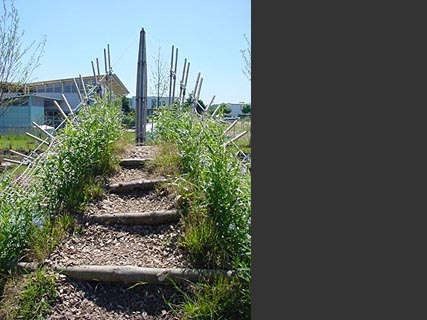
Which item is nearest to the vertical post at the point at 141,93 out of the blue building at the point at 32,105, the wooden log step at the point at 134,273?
the blue building at the point at 32,105

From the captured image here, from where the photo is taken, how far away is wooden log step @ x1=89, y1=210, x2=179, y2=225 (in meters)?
2.66

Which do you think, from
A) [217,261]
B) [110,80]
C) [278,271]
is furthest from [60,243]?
[110,80]

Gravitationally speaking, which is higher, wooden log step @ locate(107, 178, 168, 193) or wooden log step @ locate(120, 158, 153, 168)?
wooden log step @ locate(120, 158, 153, 168)

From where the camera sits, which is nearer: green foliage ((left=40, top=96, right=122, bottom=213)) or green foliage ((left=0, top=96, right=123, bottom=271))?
green foliage ((left=0, top=96, right=123, bottom=271))

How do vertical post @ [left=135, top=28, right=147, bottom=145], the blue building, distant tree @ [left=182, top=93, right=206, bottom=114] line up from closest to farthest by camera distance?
1. distant tree @ [left=182, top=93, right=206, bottom=114]
2. vertical post @ [left=135, top=28, right=147, bottom=145]
3. the blue building

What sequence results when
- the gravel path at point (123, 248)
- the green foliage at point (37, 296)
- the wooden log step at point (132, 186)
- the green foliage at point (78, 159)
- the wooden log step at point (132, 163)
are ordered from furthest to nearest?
the wooden log step at point (132, 163), the wooden log step at point (132, 186), the green foliage at point (78, 159), the gravel path at point (123, 248), the green foliage at point (37, 296)

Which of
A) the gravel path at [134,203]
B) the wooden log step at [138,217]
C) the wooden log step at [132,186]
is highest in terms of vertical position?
the wooden log step at [132,186]

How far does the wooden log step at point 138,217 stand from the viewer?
2.66 metres

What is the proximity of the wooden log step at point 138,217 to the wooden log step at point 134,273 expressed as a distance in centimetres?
46

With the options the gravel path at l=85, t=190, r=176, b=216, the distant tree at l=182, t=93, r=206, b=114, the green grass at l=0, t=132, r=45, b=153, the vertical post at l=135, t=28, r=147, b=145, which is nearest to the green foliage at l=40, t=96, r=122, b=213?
the gravel path at l=85, t=190, r=176, b=216

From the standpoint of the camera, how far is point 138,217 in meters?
2.71

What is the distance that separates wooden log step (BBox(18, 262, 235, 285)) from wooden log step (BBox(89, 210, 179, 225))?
462 mm

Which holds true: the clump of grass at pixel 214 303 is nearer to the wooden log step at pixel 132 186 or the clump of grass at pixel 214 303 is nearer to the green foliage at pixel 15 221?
the green foliage at pixel 15 221

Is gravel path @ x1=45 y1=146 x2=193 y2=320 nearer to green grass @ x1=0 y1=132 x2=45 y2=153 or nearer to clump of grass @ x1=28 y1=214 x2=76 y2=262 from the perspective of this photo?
clump of grass @ x1=28 y1=214 x2=76 y2=262
